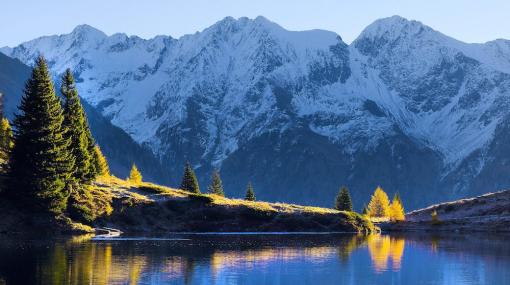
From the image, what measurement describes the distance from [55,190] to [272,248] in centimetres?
2842

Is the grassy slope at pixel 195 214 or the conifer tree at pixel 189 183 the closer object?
the grassy slope at pixel 195 214

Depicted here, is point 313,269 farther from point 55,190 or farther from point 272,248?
point 55,190

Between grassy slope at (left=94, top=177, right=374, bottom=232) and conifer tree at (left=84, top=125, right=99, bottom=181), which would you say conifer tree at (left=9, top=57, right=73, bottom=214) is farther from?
grassy slope at (left=94, top=177, right=374, bottom=232)

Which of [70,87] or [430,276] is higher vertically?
[70,87]

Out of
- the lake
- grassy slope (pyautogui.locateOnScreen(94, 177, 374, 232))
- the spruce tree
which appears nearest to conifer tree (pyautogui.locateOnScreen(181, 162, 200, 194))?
grassy slope (pyautogui.locateOnScreen(94, 177, 374, 232))

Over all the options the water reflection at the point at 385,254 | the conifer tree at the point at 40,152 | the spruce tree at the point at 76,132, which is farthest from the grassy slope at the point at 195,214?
the water reflection at the point at 385,254

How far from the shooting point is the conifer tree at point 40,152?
10100 centimetres

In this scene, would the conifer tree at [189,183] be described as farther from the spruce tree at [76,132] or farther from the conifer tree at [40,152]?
the conifer tree at [40,152]

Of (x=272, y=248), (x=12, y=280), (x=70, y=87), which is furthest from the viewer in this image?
(x=70, y=87)

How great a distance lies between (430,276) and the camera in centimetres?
7238

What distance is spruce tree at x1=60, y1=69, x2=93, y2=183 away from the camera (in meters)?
113

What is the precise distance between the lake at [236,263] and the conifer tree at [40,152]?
24.9ft

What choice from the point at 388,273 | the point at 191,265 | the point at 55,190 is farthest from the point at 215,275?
the point at 55,190

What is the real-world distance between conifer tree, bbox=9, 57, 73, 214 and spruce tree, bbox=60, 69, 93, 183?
487 cm
